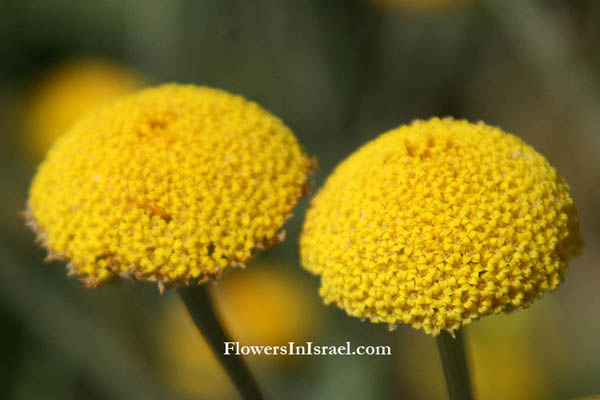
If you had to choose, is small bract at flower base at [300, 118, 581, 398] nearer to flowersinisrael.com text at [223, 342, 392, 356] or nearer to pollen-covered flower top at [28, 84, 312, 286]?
pollen-covered flower top at [28, 84, 312, 286]

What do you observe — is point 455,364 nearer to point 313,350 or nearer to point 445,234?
point 445,234

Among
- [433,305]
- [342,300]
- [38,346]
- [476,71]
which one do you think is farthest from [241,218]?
[476,71]

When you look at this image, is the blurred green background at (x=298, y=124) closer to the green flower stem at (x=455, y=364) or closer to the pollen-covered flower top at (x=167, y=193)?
the pollen-covered flower top at (x=167, y=193)

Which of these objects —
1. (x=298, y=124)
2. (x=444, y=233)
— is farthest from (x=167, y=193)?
(x=298, y=124)

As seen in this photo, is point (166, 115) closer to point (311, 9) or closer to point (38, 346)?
point (38, 346)

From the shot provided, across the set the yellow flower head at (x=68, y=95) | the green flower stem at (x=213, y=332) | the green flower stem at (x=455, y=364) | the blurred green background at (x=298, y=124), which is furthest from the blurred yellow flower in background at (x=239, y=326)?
the green flower stem at (x=455, y=364)

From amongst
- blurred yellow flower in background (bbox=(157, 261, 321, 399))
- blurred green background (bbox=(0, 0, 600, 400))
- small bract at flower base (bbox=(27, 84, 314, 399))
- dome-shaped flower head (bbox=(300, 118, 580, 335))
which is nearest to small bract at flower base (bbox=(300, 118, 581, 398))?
dome-shaped flower head (bbox=(300, 118, 580, 335))

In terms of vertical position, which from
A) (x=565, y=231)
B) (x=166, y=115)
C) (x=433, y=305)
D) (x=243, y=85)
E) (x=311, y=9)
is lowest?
(x=433, y=305)
